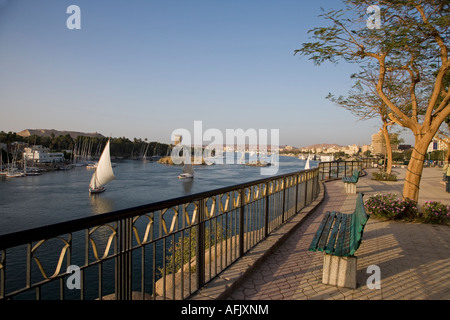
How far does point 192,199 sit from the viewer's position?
3025 mm

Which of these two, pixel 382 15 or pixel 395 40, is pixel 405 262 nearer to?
pixel 395 40

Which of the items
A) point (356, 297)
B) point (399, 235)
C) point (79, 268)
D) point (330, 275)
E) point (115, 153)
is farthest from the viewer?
point (115, 153)

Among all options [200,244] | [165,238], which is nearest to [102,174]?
[200,244]

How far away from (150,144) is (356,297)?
144689mm

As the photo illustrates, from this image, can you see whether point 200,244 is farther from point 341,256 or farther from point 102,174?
point 102,174

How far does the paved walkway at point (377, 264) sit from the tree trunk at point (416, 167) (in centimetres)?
120

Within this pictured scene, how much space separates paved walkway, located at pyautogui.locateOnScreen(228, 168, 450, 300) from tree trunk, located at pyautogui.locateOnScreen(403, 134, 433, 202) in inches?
47.3

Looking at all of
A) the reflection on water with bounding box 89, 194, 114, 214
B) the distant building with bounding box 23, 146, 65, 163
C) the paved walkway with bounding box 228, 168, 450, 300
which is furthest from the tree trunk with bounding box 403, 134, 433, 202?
the distant building with bounding box 23, 146, 65, 163

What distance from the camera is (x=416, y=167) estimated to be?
734cm

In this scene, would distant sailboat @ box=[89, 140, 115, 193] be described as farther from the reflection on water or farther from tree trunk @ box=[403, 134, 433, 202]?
tree trunk @ box=[403, 134, 433, 202]

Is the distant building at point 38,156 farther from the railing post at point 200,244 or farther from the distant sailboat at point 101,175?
the railing post at point 200,244

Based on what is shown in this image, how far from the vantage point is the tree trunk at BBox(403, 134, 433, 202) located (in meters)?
7.12

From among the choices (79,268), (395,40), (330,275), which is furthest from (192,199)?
(395,40)

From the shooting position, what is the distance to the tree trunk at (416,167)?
7.12 meters
